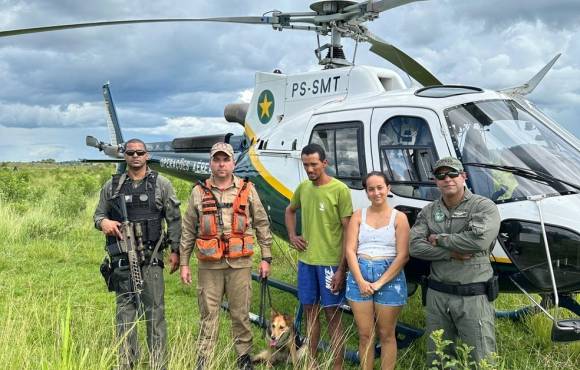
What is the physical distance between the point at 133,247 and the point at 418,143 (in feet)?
8.40

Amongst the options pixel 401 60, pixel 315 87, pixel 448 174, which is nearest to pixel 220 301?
pixel 448 174

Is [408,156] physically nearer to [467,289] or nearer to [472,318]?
[467,289]

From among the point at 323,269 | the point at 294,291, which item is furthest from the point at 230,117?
the point at 323,269

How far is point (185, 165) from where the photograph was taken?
328 inches

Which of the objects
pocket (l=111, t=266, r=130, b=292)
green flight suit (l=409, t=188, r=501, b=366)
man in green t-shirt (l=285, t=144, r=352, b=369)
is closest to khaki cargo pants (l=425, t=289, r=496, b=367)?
green flight suit (l=409, t=188, r=501, b=366)

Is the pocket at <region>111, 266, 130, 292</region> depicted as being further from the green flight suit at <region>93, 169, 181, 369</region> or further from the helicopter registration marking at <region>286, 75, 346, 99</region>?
the helicopter registration marking at <region>286, 75, 346, 99</region>

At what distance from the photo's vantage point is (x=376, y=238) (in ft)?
12.5

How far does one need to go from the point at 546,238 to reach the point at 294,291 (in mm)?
3030

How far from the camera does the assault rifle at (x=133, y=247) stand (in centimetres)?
432

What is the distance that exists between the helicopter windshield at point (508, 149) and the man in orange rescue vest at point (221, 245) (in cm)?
181

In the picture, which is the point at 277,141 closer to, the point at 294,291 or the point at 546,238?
the point at 294,291

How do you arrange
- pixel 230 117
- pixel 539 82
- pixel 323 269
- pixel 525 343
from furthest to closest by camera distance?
pixel 230 117, pixel 525 343, pixel 539 82, pixel 323 269

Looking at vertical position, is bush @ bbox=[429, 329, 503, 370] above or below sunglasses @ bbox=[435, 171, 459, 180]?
below

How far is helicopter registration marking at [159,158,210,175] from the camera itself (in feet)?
26.1
